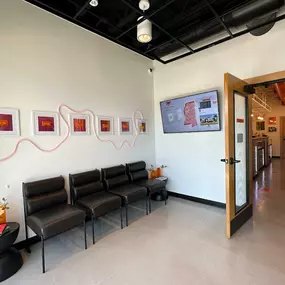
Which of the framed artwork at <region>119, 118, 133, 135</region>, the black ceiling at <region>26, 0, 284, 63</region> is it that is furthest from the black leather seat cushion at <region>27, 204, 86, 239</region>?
the black ceiling at <region>26, 0, 284, 63</region>

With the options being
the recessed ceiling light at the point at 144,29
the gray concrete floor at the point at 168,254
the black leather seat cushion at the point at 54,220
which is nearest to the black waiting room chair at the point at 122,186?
the gray concrete floor at the point at 168,254

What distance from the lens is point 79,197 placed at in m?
2.98

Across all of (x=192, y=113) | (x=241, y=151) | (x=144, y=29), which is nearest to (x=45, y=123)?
(x=144, y=29)

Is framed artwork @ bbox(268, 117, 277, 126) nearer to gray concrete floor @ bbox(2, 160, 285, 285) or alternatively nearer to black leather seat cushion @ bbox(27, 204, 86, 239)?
gray concrete floor @ bbox(2, 160, 285, 285)

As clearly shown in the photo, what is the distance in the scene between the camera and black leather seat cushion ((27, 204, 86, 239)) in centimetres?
212

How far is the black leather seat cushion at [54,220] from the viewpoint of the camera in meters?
2.12

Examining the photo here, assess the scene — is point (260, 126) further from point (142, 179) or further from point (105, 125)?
point (105, 125)

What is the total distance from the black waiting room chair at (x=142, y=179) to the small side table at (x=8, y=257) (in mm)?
2118

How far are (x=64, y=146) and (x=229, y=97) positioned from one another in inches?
103

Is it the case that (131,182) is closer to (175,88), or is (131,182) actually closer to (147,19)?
(175,88)

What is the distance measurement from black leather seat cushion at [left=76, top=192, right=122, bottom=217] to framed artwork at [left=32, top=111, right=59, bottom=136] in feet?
3.72

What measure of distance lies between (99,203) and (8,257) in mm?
1138

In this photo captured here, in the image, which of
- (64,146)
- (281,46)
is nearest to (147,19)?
(281,46)

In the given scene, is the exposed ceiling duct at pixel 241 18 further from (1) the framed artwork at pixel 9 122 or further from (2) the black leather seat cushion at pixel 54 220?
(2) the black leather seat cushion at pixel 54 220
